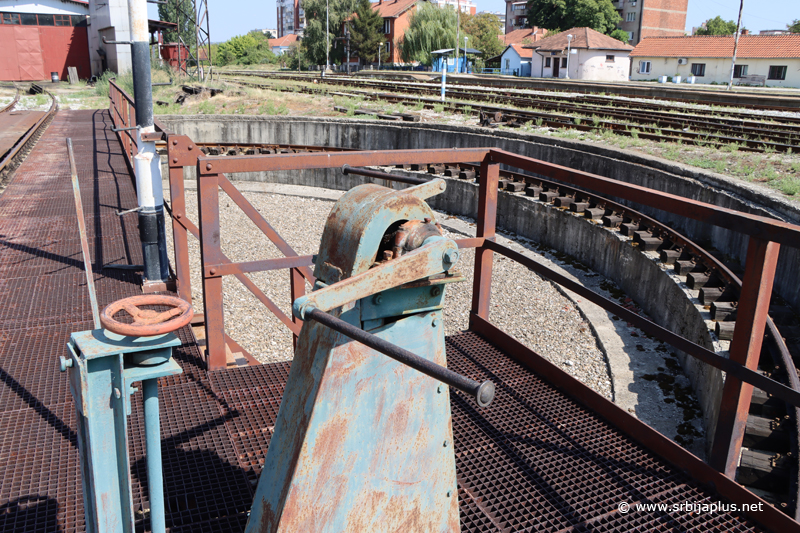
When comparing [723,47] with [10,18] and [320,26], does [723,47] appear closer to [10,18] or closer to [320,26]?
[320,26]

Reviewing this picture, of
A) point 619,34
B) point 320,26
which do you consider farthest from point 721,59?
point 320,26

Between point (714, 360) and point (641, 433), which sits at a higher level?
point (714, 360)

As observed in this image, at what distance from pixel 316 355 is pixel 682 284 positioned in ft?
26.2

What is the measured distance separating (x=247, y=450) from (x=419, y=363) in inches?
67.5

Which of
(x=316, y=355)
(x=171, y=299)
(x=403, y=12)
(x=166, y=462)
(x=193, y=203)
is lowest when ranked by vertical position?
(x=193, y=203)

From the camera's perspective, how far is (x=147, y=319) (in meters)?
1.57

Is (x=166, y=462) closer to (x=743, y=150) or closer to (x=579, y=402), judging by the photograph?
(x=579, y=402)

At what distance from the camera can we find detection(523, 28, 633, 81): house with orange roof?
59.3 m

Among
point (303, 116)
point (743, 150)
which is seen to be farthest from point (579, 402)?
point (303, 116)

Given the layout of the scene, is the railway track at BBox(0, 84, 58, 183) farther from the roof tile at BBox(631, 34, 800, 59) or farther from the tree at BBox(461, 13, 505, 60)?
the tree at BBox(461, 13, 505, 60)

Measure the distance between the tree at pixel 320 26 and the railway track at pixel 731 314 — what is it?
5985cm

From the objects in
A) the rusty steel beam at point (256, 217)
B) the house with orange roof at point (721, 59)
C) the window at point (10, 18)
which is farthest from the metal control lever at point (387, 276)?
the house with orange roof at point (721, 59)

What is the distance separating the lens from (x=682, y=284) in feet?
28.7

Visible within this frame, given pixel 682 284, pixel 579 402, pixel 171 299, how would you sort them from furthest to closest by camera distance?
1. pixel 682 284
2. pixel 579 402
3. pixel 171 299
